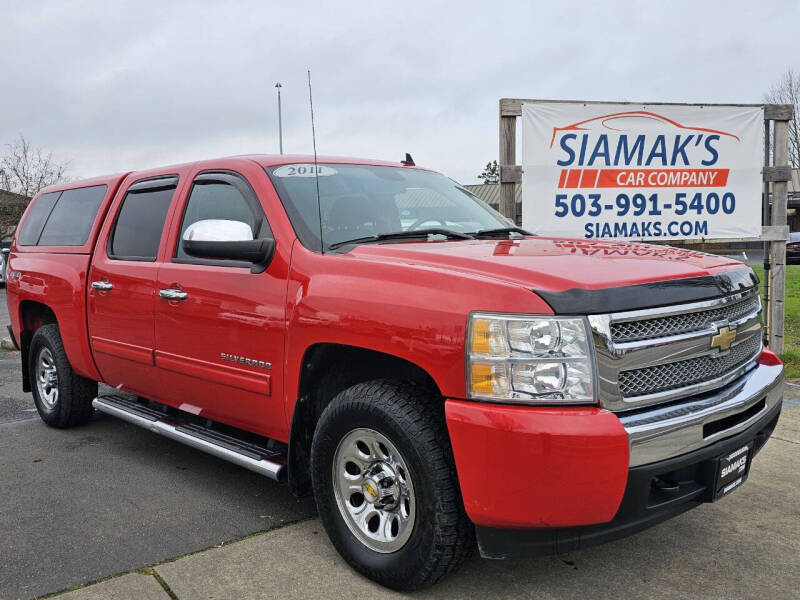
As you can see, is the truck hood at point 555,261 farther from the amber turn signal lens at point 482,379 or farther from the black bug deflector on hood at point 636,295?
the amber turn signal lens at point 482,379

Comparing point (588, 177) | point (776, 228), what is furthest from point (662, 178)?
point (776, 228)

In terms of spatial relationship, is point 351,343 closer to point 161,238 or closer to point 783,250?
point 161,238

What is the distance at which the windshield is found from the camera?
3.57 metres

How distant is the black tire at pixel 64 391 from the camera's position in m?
5.28

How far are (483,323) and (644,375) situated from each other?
617mm

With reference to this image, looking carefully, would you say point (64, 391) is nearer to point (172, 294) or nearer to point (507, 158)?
point (172, 294)

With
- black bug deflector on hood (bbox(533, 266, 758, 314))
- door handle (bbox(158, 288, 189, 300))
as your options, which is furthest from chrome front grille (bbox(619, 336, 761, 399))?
door handle (bbox(158, 288, 189, 300))

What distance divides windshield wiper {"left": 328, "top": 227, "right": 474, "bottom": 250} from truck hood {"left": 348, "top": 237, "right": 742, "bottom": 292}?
0.38ft

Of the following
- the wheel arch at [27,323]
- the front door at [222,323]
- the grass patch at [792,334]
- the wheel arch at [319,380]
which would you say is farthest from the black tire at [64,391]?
the grass patch at [792,334]

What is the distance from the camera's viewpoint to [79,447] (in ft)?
16.4

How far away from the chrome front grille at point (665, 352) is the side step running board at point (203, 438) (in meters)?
1.61

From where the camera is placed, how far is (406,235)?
3611mm

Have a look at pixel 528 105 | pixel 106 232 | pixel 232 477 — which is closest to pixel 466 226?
pixel 232 477

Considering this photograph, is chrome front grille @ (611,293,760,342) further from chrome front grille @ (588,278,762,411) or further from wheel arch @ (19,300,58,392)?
wheel arch @ (19,300,58,392)
